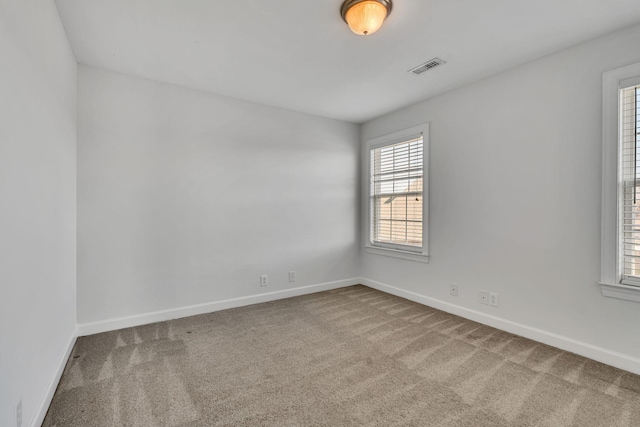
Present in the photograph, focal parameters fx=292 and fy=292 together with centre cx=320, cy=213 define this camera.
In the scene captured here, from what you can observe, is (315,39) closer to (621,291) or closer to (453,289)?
(453,289)

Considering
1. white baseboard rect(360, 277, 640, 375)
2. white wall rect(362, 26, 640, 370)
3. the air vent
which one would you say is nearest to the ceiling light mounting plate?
the air vent

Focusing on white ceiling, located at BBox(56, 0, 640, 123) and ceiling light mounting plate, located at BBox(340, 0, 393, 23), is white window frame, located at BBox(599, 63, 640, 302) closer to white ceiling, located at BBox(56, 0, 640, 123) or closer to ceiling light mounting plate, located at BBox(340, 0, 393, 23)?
white ceiling, located at BBox(56, 0, 640, 123)

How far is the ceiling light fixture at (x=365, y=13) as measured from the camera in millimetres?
1829

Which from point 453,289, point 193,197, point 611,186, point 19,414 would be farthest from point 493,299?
point 19,414

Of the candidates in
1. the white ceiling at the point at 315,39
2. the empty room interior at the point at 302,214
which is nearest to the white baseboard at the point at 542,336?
the empty room interior at the point at 302,214

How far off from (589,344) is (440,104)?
8.64 ft

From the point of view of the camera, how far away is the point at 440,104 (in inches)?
133

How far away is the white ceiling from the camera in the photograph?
195cm

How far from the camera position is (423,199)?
3.61 meters

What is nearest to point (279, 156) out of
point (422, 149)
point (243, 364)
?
point (422, 149)

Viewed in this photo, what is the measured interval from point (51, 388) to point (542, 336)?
369 centimetres

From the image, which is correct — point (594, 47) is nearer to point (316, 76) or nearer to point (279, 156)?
point (316, 76)

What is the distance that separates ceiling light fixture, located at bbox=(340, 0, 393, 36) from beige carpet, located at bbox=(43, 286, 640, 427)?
2.39 m

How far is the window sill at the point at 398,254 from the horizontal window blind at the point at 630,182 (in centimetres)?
171
